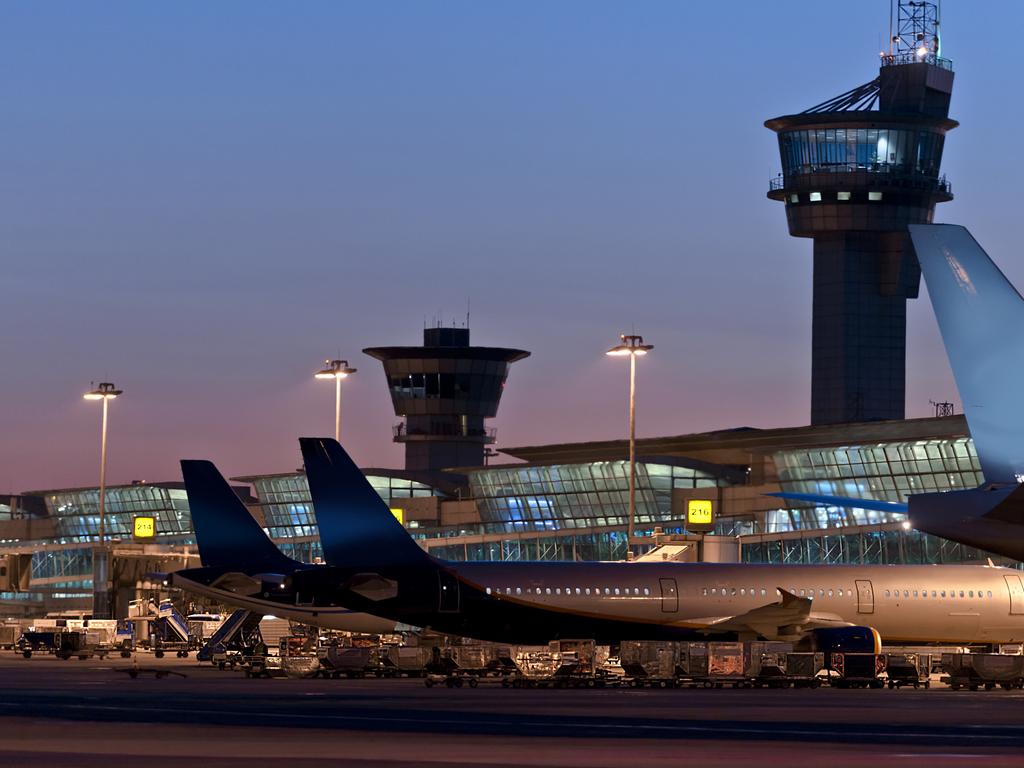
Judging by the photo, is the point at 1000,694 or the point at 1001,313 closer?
the point at 1001,313

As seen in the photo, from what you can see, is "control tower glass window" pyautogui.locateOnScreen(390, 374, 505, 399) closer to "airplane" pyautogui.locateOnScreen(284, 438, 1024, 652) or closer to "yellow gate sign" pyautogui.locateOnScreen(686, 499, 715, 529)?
"yellow gate sign" pyautogui.locateOnScreen(686, 499, 715, 529)

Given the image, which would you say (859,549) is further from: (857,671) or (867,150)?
(867,150)

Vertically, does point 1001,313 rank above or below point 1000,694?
above

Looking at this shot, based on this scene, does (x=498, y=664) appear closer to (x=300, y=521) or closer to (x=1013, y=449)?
(x=1013, y=449)

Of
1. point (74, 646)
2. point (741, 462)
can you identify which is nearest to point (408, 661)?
point (74, 646)

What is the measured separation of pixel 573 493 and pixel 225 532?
3310 inches

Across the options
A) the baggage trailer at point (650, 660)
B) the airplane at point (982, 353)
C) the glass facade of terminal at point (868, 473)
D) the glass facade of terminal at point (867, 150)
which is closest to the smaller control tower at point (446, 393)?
the glass facade of terminal at point (867, 150)

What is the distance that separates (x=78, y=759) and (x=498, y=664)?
2850 cm

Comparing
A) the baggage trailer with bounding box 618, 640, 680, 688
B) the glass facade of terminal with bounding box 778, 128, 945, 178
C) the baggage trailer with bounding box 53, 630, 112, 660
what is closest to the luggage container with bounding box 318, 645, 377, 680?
the baggage trailer with bounding box 618, 640, 680, 688

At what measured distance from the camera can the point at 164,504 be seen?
172000 mm

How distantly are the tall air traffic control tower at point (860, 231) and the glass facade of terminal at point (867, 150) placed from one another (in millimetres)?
94

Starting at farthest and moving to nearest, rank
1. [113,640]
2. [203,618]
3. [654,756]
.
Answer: [203,618] < [113,640] < [654,756]

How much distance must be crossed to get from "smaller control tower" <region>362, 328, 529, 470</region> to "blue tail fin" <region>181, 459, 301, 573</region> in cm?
13300

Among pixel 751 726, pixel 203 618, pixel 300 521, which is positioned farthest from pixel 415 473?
pixel 751 726
